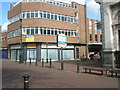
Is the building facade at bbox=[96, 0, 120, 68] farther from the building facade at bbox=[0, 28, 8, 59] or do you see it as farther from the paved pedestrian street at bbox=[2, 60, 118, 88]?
the building facade at bbox=[0, 28, 8, 59]

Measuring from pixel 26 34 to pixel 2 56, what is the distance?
54.8ft

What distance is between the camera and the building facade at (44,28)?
33719 millimetres

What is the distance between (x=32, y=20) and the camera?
33750 mm

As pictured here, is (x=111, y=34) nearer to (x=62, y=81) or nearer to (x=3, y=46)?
(x=62, y=81)

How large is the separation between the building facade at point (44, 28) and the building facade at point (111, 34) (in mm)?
15664

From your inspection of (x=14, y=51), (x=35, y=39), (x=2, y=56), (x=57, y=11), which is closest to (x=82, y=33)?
(x=57, y=11)

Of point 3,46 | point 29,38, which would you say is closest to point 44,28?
point 29,38

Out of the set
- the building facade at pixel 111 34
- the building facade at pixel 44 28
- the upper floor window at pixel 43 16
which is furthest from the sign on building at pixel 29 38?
the building facade at pixel 111 34

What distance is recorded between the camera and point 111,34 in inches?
629

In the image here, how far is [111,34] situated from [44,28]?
65.3 feet

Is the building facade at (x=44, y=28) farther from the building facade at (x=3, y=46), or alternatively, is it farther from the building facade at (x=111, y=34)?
the building facade at (x=111, y=34)

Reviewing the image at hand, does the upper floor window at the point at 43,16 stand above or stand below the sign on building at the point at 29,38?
above

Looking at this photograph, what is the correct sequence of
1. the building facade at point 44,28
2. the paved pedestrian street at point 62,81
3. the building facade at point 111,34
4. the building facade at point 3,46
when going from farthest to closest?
the building facade at point 3,46 < the building facade at point 44,28 < the building facade at point 111,34 < the paved pedestrian street at point 62,81

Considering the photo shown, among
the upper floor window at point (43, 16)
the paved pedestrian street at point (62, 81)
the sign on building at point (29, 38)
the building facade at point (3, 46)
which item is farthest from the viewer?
the building facade at point (3, 46)
